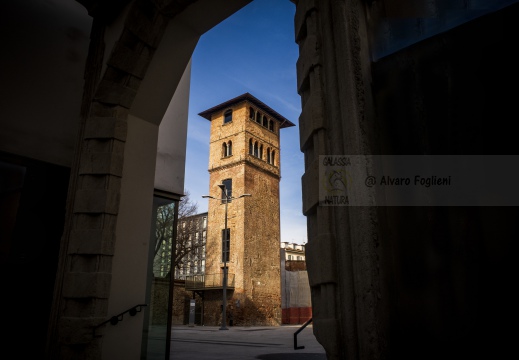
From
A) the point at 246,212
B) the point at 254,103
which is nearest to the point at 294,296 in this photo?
the point at 246,212

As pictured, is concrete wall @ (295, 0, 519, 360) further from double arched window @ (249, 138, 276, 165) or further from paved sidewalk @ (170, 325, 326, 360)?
double arched window @ (249, 138, 276, 165)

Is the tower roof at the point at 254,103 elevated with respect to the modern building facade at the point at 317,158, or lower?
elevated

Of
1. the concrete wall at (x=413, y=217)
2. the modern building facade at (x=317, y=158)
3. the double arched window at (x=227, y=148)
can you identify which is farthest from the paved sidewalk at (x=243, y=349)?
the double arched window at (x=227, y=148)

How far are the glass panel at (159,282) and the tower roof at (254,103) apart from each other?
28.1 m

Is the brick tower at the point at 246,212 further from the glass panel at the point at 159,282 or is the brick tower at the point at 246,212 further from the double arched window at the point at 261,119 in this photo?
the glass panel at the point at 159,282

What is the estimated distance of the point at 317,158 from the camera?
8.09 feet

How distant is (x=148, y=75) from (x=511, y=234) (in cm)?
462

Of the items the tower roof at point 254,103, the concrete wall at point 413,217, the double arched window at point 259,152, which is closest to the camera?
the concrete wall at point 413,217

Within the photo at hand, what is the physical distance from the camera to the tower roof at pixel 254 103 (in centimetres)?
3394

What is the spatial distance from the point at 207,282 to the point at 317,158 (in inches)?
1168

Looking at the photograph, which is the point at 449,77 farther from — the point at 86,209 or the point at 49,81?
the point at 49,81

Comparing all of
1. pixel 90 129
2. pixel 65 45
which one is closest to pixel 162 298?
pixel 90 129

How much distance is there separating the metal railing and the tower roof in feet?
51.9

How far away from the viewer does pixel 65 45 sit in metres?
5.67
